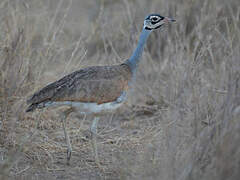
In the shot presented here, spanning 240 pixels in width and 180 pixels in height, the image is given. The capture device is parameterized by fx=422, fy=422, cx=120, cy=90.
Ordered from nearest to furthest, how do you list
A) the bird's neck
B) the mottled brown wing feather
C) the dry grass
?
the dry grass → the mottled brown wing feather → the bird's neck

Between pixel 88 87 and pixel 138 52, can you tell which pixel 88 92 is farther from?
pixel 138 52

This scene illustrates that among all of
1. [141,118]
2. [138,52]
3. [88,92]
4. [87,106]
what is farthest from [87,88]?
[141,118]

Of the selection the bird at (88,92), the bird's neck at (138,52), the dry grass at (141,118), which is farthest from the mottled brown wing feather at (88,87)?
the dry grass at (141,118)

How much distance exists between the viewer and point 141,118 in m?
5.37

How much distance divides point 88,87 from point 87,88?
0.08 metres

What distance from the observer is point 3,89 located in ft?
13.7

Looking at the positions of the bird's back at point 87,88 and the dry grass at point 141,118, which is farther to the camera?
the bird's back at point 87,88

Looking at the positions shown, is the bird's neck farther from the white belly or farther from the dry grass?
the white belly

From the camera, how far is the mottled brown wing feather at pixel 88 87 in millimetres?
3678

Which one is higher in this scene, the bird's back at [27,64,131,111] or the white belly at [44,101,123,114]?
the bird's back at [27,64,131,111]

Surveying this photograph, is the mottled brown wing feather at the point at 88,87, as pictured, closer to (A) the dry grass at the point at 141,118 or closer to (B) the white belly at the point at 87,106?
(B) the white belly at the point at 87,106

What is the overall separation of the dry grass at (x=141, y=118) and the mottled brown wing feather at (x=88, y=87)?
1.05ft

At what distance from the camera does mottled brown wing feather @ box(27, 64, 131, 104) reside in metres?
3.68

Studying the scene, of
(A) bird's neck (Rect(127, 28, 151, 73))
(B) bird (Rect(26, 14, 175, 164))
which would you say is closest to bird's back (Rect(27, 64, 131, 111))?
(B) bird (Rect(26, 14, 175, 164))
